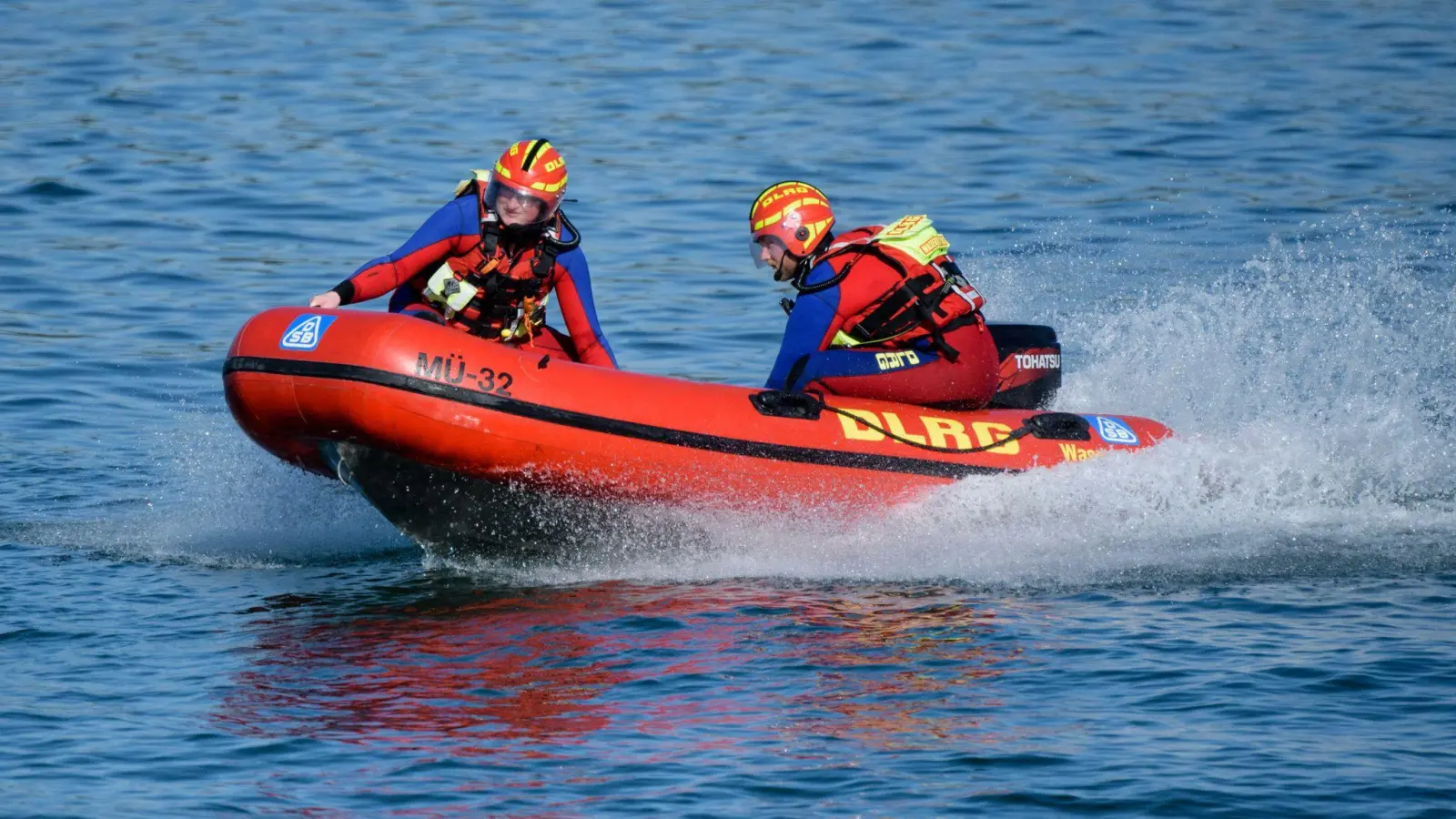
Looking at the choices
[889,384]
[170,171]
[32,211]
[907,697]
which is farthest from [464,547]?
[170,171]

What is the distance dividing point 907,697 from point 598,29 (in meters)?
16.6

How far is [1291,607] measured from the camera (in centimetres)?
654

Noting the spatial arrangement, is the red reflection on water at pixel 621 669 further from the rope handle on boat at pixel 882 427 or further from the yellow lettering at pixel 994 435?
the yellow lettering at pixel 994 435

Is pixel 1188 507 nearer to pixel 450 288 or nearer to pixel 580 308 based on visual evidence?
pixel 580 308

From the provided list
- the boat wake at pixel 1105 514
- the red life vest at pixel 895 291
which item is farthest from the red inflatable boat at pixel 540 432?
the red life vest at pixel 895 291

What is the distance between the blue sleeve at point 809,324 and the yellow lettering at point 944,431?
50cm

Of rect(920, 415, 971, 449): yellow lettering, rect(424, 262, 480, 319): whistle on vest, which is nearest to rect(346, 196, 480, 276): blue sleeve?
rect(424, 262, 480, 319): whistle on vest

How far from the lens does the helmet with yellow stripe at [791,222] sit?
24.2 feet

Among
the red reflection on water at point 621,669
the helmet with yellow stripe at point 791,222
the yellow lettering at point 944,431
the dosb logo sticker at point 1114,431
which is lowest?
the red reflection on water at point 621,669

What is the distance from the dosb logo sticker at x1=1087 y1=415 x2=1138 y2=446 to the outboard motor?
1.25 feet

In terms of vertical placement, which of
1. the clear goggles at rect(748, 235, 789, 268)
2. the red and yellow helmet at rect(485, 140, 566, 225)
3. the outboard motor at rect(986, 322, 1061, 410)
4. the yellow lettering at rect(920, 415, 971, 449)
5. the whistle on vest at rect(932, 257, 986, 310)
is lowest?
the yellow lettering at rect(920, 415, 971, 449)

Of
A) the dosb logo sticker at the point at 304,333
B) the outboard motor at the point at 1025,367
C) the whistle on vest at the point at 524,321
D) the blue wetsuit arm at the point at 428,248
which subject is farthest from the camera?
the outboard motor at the point at 1025,367

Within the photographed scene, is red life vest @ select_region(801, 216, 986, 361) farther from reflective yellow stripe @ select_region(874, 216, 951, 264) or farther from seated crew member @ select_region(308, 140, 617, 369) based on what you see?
seated crew member @ select_region(308, 140, 617, 369)

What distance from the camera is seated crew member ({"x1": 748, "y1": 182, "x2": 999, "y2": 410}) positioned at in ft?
24.0
